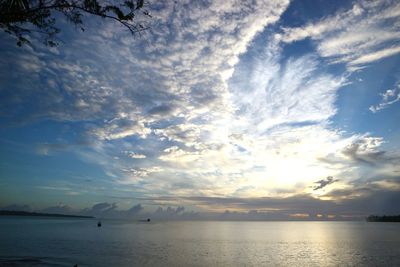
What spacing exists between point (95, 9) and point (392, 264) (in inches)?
2145

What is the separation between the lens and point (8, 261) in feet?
134

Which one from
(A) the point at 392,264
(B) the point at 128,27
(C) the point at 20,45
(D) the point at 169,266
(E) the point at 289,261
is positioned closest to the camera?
(B) the point at 128,27

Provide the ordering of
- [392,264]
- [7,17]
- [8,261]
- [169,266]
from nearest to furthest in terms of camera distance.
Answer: [7,17]
[8,261]
[169,266]
[392,264]

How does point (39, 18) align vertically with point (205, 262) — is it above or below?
above

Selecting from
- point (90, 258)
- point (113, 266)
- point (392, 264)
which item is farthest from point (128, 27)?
point (392, 264)

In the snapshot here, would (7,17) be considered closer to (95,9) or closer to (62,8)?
(62,8)

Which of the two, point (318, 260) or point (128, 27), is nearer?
point (128, 27)

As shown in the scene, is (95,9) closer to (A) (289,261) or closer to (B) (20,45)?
(B) (20,45)

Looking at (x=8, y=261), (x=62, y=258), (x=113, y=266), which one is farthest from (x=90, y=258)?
(x=8, y=261)

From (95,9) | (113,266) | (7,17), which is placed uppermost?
(95,9)

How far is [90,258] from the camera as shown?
48656 mm

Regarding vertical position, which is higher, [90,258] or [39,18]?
[39,18]

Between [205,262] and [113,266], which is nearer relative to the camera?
[113,266]

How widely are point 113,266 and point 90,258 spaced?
835cm
